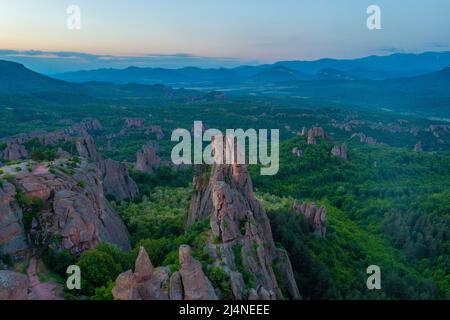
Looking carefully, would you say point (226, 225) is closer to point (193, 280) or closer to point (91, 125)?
point (193, 280)

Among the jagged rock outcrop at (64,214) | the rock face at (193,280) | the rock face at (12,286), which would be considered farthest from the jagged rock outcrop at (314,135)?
the rock face at (12,286)

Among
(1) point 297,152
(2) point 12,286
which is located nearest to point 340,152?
(1) point 297,152

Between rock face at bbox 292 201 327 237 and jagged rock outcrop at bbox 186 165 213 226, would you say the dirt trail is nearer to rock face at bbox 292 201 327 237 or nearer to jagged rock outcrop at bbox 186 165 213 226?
jagged rock outcrop at bbox 186 165 213 226

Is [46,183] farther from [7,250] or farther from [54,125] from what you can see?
[54,125]

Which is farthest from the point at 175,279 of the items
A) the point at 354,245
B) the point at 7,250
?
the point at 354,245

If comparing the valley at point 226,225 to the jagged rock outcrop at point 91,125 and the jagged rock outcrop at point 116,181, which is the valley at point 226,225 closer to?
the jagged rock outcrop at point 116,181
